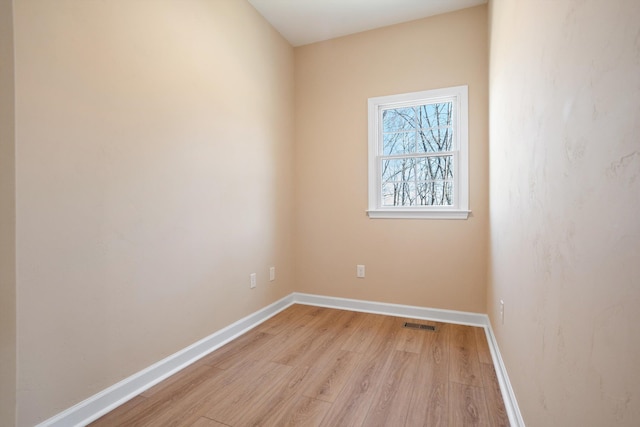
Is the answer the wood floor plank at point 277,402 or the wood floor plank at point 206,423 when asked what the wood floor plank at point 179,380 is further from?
the wood floor plank at point 277,402

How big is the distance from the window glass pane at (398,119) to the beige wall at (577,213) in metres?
1.49

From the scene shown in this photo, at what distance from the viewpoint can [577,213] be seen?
2.56 feet

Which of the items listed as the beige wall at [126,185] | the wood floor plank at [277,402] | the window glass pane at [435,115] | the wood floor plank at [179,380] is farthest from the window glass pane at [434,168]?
the wood floor plank at [179,380]

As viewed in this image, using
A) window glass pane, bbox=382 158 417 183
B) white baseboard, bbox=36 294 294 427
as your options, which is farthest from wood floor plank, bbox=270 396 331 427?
window glass pane, bbox=382 158 417 183

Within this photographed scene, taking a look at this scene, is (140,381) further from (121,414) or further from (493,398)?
(493,398)

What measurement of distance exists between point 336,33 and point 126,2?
6.69 ft

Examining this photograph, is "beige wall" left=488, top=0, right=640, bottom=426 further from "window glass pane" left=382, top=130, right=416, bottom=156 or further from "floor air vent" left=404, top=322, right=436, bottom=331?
"window glass pane" left=382, top=130, right=416, bottom=156

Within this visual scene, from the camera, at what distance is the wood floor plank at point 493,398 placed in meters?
1.48

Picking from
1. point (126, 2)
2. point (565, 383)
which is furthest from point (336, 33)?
point (565, 383)

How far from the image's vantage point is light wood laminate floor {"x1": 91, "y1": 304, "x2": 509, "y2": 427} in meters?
1.51

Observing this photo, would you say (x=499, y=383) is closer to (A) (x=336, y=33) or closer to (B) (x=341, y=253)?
(B) (x=341, y=253)

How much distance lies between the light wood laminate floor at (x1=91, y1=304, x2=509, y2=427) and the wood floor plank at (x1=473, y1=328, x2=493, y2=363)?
0.04 ft

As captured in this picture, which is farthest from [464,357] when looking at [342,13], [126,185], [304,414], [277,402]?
[342,13]

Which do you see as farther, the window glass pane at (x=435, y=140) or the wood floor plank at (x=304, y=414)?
the window glass pane at (x=435, y=140)
